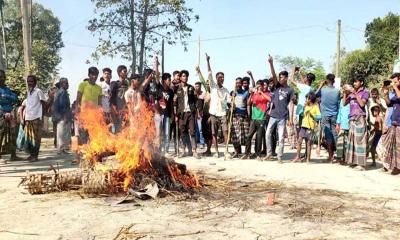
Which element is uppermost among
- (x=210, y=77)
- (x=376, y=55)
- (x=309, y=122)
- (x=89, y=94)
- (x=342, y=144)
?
(x=376, y=55)

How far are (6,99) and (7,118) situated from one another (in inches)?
18.5

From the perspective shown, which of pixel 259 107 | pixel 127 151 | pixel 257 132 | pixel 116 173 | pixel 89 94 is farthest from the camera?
pixel 257 132

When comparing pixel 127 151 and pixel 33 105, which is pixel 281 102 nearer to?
pixel 127 151

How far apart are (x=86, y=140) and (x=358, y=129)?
609 centimetres

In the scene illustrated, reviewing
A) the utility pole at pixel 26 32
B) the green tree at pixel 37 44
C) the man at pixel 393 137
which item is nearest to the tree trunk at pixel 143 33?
the green tree at pixel 37 44

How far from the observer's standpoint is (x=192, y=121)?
11.2 m

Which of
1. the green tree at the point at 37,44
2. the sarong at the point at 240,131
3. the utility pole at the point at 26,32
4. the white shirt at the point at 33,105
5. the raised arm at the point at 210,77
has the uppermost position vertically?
the green tree at the point at 37,44

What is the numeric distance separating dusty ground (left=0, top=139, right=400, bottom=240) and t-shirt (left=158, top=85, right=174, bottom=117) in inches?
147

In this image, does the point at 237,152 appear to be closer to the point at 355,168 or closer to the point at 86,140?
the point at 355,168

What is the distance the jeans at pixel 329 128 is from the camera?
1039cm

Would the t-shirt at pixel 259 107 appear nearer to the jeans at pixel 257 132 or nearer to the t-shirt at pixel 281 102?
the jeans at pixel 257 132

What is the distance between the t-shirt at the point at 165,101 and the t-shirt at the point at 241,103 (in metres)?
1.72

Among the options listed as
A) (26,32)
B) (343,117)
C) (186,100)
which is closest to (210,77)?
(186,100)

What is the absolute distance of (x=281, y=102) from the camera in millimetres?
10328
